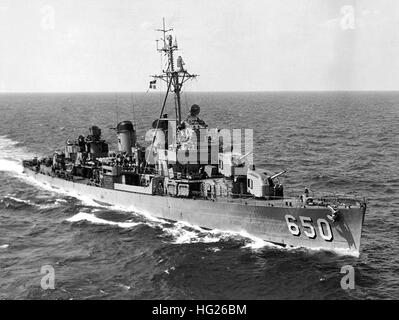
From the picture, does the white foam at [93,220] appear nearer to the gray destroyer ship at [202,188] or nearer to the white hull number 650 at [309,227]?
the gray destroyer ship at [202,188]

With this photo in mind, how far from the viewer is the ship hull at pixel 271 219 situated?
81.0 feet

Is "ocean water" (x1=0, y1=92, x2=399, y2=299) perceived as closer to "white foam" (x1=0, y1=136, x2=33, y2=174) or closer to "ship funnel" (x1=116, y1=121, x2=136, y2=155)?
"ship funnel" (x1=116, y1=121, x2=136, y2=155)

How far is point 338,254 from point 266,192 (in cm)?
545

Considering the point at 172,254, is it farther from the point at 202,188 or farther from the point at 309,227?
the point at 309,227

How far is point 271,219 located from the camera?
27047 mm

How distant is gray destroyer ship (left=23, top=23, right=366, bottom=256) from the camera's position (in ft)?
83.7

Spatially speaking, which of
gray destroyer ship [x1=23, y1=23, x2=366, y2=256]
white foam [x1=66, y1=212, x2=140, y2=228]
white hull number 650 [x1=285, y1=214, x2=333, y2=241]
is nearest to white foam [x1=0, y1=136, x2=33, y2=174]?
gray destroyer ship [x1=23, y1=23, x2=366, y2=256]

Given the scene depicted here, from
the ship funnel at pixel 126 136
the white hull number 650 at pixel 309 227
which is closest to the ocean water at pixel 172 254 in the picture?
the white hull number 650 at pixel 309 227

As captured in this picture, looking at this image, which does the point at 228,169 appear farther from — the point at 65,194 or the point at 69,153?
the point at 69,153

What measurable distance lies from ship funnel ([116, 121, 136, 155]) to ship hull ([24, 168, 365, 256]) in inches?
295

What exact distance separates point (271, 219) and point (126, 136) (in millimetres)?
18223

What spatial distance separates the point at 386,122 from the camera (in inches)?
3595

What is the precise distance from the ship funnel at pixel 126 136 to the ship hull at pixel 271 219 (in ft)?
24.5

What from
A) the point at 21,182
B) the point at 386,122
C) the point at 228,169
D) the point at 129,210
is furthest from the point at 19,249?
the point at 386,122
